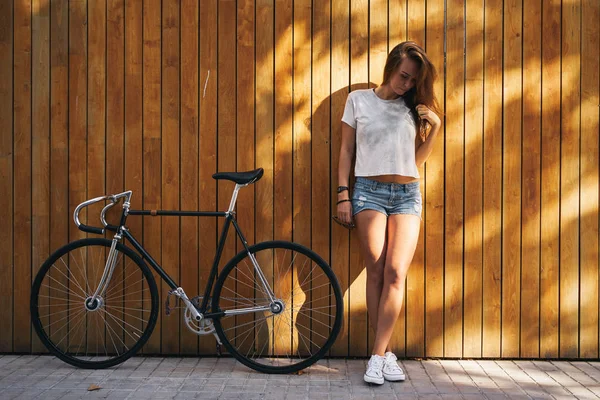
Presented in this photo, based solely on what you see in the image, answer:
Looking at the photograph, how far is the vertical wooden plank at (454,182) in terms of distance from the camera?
14.9 feet

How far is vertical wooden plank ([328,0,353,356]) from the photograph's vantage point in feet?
14.9

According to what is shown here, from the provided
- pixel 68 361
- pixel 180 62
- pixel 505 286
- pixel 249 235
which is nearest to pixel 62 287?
pixel 68 361

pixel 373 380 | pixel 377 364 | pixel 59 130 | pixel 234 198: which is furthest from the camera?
pixel 59 130

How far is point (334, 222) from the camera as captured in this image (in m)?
4.59

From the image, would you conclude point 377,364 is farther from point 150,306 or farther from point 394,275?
point 150,306

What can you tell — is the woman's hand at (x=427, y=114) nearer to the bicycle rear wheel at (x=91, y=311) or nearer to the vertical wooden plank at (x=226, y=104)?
the vertical wooden plank at (x=226, y=104)

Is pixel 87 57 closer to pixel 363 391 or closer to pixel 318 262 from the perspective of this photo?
pixel 318 262

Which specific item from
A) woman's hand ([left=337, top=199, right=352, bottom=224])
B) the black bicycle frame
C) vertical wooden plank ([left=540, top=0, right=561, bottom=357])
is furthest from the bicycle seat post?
vertical wooden plank ([left=540, top=0, right=561, bottom=357])

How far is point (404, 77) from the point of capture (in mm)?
4148

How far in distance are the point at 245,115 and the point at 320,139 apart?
0.53 meters

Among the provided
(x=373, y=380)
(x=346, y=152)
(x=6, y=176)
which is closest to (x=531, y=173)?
(x=346, y=152)

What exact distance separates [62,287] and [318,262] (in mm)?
1814

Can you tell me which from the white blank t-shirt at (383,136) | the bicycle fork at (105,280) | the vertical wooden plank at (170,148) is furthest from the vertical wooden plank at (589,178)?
the bicycle fork at (105,280)

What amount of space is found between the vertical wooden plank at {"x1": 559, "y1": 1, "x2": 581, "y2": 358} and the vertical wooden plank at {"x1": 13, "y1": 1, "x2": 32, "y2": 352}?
11.9 ft
